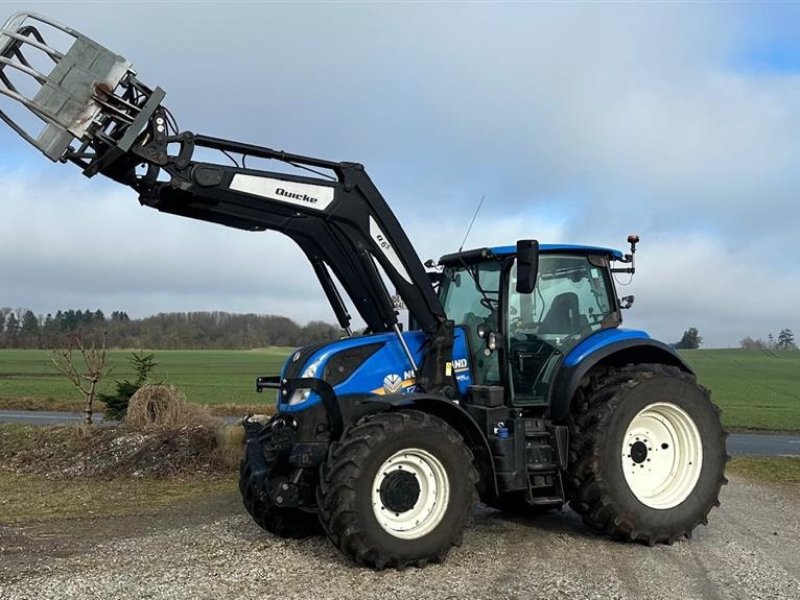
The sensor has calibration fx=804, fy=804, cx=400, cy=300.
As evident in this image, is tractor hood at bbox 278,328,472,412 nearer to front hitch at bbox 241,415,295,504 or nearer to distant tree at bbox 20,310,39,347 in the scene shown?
front hitch at bbox 241,415,295,504

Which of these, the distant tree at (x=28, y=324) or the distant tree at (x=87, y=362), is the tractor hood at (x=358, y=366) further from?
the distant tree at (x=28, y=324)

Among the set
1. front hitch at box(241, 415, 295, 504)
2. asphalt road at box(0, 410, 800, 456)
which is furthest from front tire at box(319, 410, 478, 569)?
asphalt road at box(0, 410, 800, 456)

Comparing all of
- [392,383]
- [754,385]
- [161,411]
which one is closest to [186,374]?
[754,385]

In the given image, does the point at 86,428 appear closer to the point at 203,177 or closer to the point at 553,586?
the point at 203,177

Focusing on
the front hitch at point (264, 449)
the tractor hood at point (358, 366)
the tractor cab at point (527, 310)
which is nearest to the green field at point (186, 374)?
the front hitch at point (264, 449)

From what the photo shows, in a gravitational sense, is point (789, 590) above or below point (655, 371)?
below

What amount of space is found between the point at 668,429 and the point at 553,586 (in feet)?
8.30

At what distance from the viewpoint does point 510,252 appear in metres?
7.62

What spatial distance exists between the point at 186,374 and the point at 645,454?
2040 inches

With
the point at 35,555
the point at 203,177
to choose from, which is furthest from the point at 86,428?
the point at 203,177

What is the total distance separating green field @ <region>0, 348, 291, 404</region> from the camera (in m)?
35.9

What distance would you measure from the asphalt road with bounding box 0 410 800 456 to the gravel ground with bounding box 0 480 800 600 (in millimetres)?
9417

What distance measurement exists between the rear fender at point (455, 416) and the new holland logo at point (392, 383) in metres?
0.21

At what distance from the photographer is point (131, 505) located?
10188 mm
